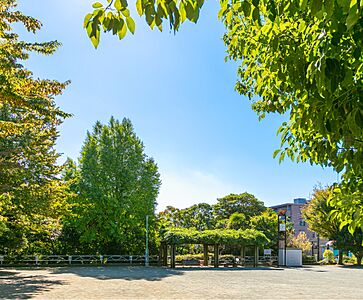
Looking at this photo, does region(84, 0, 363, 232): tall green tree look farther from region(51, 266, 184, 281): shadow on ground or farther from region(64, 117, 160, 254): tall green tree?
region(64, 117, 160, 254): tall green tree

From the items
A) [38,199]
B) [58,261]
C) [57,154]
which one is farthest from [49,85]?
[58,261]

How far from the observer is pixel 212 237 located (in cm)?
3522

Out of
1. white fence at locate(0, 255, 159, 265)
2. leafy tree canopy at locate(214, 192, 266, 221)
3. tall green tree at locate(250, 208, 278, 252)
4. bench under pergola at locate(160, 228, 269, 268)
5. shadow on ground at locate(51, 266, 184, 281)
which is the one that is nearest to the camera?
shadow on ground at locate(51, 266, 184, 281)

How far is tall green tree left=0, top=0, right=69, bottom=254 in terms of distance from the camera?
10898mm

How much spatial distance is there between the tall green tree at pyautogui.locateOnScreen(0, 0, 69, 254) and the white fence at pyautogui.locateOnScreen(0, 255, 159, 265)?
7923 mm

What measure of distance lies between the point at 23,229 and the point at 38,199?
17.6 ft

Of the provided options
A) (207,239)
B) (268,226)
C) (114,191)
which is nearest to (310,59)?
(207,239)

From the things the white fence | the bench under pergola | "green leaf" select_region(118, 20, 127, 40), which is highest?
"green leaf" select_region(118, 20, 127, 40)

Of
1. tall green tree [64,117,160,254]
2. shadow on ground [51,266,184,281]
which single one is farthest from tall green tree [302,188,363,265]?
shadow on ground [51,266,184,281]

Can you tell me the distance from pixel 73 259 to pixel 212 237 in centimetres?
1222

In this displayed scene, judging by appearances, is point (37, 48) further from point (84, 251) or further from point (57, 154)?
point (84, 251)

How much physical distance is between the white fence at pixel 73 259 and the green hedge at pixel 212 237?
4007mm

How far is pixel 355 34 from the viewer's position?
2.23 meters

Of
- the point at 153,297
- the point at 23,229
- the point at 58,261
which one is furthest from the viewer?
the point at 58,261
